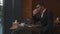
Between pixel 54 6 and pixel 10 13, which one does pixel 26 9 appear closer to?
pixel 10 13

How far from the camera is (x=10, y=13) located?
15.5 ft

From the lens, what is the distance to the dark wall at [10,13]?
4.69 m

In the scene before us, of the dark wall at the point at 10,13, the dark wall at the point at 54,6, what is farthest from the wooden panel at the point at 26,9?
the dark wall at the point at 54,6

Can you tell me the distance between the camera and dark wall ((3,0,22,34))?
4688 millimetres

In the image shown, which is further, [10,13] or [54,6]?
[54,6]

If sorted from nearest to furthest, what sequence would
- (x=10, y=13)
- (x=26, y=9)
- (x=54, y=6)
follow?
1. (x=10, y=13)
2. (x=26, y=9)
3. (x=54, y=6)

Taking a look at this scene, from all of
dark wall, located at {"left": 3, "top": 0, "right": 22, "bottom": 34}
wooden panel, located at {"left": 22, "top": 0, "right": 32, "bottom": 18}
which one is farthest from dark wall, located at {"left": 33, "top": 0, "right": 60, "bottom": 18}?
dark wall, located at {"left": 3, "top": 0, "right": 22, "bottom": 34}

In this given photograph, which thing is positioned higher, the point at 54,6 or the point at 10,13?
the point at 54,6

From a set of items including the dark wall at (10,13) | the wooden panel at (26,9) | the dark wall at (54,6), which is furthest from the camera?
the dark wall at (54,6)

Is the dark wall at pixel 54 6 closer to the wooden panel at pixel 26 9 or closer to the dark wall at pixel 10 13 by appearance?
the wooden panel at pixel 26 9

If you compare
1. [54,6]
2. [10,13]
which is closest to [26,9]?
[10,13]

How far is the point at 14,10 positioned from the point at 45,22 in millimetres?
1643

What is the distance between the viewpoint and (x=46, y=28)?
3.12 m

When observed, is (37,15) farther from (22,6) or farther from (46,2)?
(46,2)
